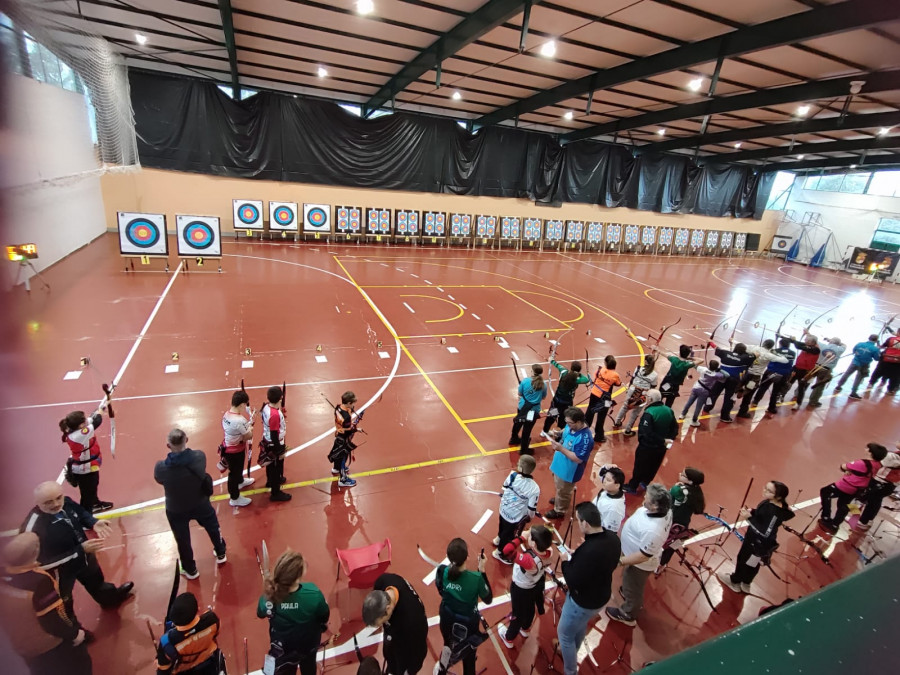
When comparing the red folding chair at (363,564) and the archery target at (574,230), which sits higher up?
the archery target at (574,230)

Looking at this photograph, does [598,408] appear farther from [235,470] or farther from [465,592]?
[235,470]

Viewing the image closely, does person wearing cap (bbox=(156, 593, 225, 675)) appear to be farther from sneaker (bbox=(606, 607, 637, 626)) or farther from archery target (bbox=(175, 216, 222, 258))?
archery target (bbox=(175, 216, 222, 258))

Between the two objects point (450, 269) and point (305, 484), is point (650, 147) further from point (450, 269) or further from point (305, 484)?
point (305, 484)

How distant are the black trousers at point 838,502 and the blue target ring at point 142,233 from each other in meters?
13.9

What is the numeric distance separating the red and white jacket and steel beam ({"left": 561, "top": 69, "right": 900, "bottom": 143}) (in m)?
14.6

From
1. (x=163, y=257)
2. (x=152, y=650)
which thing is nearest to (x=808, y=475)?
(x=152, y=650)

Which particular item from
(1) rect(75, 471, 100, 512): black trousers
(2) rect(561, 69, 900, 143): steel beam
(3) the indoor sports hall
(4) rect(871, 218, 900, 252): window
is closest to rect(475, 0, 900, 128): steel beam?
(3) the indoor sports hall

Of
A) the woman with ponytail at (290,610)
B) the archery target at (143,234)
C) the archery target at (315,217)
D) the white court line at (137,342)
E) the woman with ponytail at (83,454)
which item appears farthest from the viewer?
the archery target at (315,217)

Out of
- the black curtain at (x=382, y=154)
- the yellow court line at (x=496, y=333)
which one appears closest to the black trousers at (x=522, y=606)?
the yellow court line at (x=496, y=333)

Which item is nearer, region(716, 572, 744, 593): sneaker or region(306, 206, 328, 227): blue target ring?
region(716, 572, 744, 593): sneaker

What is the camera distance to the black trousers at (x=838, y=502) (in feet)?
15.1

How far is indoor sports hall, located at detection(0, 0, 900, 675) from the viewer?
3.19 m

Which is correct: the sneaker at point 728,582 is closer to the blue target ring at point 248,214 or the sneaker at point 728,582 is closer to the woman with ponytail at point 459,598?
the woman with ponytail at point 459,598

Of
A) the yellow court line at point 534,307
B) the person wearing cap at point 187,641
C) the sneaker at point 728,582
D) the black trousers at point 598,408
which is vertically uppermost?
the person wearing cap at point 187,641
